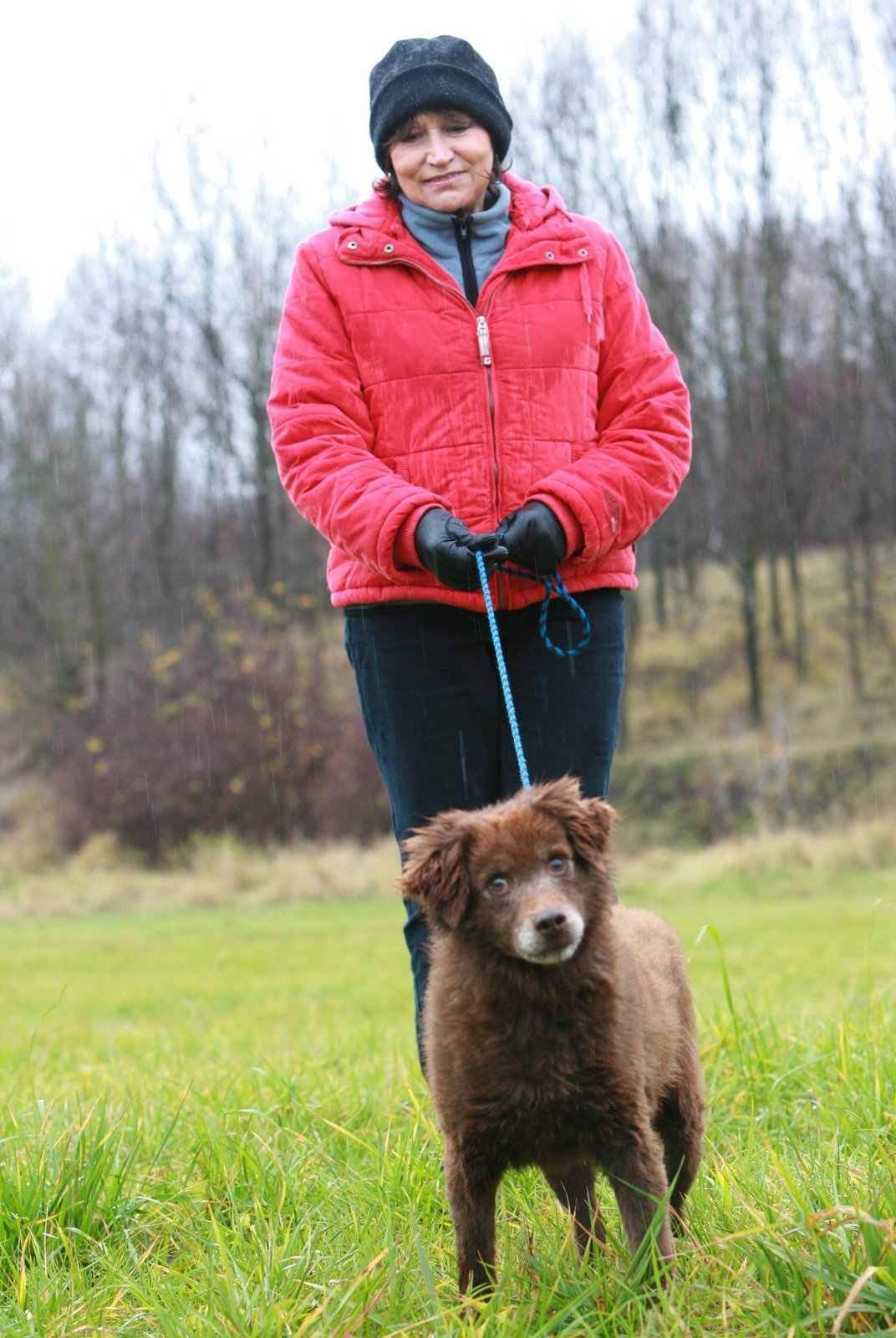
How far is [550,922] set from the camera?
95.2 inches

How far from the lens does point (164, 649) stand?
88.6 ft

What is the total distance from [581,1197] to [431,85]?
281 cm

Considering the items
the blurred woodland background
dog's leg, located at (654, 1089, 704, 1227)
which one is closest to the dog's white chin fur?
dog's leg, located at (654, 1089, 704, 1227)

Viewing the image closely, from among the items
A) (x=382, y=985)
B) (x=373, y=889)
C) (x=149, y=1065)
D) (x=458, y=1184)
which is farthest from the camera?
(x=373, y=889)

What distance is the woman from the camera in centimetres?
340

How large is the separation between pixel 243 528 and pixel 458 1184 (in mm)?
30319

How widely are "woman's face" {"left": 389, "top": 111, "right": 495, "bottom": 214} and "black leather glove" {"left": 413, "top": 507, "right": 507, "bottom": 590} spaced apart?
96 cm

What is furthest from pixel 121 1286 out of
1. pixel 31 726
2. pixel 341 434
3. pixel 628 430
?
pixel 31 726

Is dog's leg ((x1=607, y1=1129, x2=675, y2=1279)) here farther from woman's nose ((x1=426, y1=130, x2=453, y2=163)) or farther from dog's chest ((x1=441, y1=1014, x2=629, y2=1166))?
woman's nose ((x1=426, y1=130, x2=453, y2=163))

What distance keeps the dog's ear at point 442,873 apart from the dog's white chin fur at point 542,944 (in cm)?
16

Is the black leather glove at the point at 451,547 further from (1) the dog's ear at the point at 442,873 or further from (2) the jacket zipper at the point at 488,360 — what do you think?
(1) the dog's ear at the point at 442,873

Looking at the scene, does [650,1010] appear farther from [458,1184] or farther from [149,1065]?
[149,1065]

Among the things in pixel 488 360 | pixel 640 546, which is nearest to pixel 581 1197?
pixel 488 360

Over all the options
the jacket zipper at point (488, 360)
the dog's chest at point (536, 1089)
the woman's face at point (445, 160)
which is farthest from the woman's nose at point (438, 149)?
the dog's chest at point (536, 1089)
